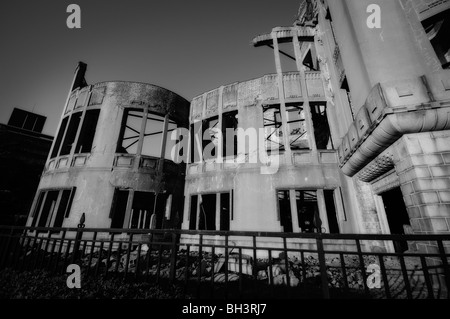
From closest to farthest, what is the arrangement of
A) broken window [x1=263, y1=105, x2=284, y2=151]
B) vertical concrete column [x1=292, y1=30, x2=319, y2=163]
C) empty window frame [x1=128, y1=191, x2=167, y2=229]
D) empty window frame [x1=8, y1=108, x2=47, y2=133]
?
1. vertical concrete column [x1=292, y1=30, x2=319, y2=163]
2. empty window frame [x1=128, y1=191, x2=167, y2=229]
3. broken window [x1=263, y1=105, x2=284, y2=151]
4. empty window frame [x1=8, y1=108, x2=47, y2=133]

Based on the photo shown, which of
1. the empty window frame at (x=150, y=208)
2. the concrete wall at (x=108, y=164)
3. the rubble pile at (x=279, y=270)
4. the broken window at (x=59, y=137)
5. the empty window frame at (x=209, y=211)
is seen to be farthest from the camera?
the broken window at (x=59, y=137)

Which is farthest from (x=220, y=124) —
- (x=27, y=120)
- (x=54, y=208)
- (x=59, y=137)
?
(x=27, y=120)

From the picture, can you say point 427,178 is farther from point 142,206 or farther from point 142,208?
point 142,208

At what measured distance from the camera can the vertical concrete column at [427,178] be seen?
404 centimetres

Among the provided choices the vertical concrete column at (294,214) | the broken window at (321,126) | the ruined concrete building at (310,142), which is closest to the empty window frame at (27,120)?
the ruined concrete building at (310,142)

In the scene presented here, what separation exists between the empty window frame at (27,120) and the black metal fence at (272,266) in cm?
2074

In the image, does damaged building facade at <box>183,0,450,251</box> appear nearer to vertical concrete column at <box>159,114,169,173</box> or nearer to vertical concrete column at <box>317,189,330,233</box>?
vertical concrete column at <box>317,189,330,233</box>

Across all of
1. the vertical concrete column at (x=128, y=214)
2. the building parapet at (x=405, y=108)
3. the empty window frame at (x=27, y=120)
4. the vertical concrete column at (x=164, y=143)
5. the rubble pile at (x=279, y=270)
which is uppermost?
the empty window frame at (x=27, y=120)

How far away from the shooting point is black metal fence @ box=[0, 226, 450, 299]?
285cm

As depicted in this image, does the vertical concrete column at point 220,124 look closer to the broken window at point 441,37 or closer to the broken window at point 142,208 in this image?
the broken window at point 142,208

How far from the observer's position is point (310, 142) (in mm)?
8906

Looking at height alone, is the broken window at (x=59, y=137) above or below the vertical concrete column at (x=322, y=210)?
above

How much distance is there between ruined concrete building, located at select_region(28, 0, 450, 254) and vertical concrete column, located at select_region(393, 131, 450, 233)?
0.8 inches

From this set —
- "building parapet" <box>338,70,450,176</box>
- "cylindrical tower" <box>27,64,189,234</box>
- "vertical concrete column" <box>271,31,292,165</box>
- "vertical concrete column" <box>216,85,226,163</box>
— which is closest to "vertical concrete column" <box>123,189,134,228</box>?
"cylindrical tower" <box>27,64,189,234</box>
